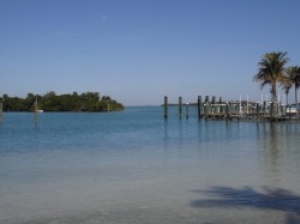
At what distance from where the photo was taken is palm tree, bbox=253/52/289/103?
63531mm

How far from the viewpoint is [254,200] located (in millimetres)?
12141

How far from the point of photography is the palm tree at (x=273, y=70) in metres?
63.5

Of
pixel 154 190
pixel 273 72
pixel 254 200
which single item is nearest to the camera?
pixel 254 200

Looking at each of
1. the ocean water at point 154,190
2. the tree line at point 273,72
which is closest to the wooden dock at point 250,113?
the tree line at point 273,72

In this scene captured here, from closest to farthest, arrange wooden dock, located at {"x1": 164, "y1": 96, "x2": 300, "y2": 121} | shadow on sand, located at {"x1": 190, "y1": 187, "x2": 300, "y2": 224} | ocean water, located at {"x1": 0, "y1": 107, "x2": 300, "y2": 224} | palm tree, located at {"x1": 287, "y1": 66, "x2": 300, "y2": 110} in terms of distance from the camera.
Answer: ocean water, located at {"x1": 0, "y1": 107, "x2": 300, "y2": 224} < shadow on sand, located at {"x1": 190, "y1": 187, "x2": 300, "y2": 224} < wooden dock, located at {"x1": 164, "y1": 96, "x2": 300, "y2": 121} < palm tree, located at {"x1": 287, "y1": 66, "x2": 300, "y2": 110}

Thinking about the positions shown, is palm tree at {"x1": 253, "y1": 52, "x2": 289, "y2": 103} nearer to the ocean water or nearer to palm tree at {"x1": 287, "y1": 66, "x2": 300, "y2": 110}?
palm tree at {"x1": 287, "y1": 66, "x2": 300, "y2": 110}

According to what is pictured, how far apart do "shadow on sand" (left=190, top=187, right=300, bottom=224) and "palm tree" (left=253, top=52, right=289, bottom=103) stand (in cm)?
5205

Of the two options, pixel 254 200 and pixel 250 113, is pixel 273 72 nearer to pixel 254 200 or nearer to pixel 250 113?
pixel 250 113

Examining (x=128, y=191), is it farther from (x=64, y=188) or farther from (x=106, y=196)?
(x=64, y=188)

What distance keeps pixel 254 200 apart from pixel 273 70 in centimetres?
5378

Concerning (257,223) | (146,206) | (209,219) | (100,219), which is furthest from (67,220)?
(257,223)

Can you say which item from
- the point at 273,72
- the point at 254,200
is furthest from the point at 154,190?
the point at 273,72

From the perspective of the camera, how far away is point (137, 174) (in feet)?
57.7

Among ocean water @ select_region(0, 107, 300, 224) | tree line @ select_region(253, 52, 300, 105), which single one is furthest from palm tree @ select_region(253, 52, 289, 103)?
ocean water @ select_region(0, 107, 300, 224)
